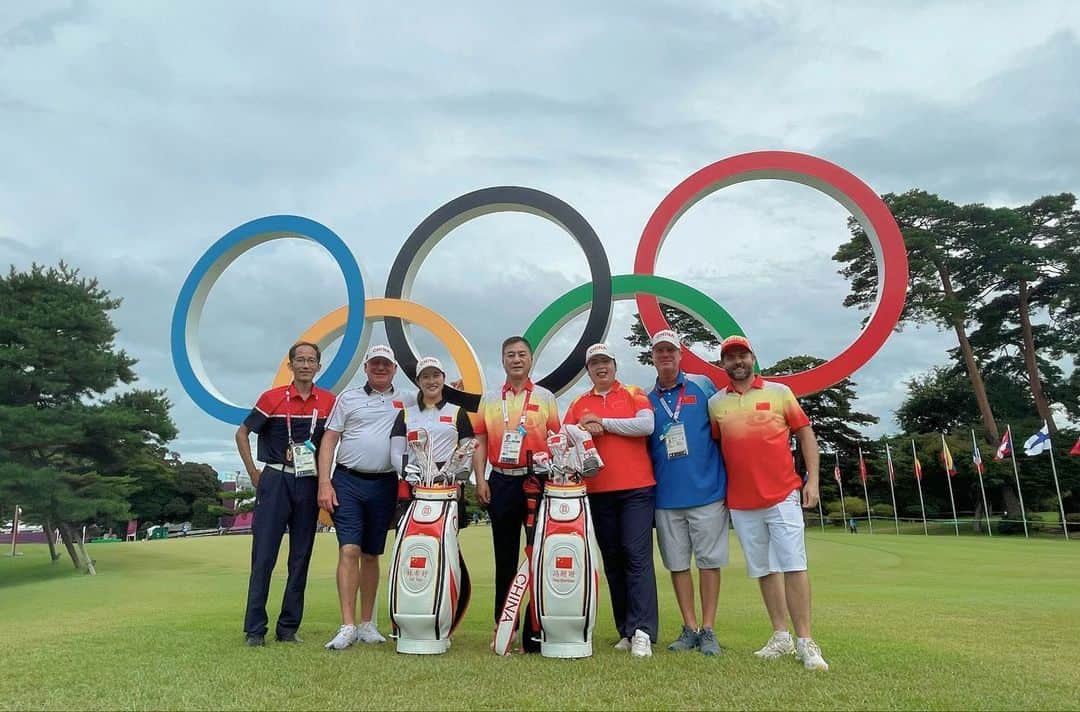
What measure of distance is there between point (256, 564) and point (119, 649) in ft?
2.68

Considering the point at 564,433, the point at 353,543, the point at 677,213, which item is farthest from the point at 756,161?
the point at 353,543

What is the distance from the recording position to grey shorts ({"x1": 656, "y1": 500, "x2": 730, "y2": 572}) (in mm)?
3928

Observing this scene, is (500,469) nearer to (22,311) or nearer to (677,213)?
(677,213)

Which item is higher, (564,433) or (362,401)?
(362,401)

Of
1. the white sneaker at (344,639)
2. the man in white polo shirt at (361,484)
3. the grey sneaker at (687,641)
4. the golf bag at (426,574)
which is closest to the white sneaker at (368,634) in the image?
the man in white polo shirt at (361,484)

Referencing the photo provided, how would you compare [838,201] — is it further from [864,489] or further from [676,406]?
[864,489]

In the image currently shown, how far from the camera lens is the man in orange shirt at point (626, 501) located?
3895 mm

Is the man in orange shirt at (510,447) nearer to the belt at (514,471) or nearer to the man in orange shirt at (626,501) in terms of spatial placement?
the belt at (514,471)

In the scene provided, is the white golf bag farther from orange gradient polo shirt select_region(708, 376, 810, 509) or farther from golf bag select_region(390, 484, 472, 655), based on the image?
orange gradient polo shirt select_region(708, 376, 810, 509)

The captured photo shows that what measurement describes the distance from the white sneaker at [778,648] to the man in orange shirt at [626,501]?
23.7 inches

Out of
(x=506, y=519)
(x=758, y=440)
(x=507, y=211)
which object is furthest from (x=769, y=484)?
(x=507, y=211)

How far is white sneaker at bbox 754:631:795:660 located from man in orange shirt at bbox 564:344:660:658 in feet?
1.97

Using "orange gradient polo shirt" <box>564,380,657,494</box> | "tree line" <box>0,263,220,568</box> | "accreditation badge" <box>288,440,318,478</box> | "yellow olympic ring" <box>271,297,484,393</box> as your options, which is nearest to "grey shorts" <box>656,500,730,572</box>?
"orange gradient polo shirt" <box>564,380,657,494</box>

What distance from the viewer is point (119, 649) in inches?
151
